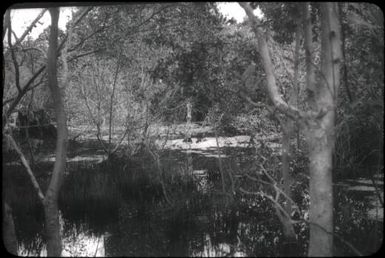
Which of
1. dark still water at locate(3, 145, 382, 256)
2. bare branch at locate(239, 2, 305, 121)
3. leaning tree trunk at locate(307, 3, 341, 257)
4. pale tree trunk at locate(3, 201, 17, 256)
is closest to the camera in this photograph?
leaning tree trunk at locate(307, 3, 341, 257)

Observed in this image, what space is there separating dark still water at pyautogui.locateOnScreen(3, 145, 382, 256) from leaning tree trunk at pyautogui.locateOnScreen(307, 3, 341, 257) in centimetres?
116

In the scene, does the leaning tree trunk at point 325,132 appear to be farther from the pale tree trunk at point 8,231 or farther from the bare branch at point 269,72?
the pale tree trunk at point 8,231

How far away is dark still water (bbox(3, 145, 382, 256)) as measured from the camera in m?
5.20

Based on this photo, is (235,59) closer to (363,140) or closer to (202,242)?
(202,242)

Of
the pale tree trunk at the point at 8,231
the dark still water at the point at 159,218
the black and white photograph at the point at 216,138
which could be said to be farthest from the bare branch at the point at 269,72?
the pale tree trunk at the point at 8,231

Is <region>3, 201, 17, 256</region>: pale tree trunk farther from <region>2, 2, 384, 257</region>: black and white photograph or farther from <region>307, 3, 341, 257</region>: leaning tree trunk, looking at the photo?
<region>307, 3, 341, 257</region>: leaning tree trunk

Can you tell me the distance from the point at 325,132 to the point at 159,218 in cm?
381

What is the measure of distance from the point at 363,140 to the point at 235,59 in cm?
596

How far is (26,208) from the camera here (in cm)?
675

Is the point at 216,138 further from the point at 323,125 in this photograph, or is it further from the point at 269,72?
the point at 323,125

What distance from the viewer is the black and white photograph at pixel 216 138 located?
3.51 meters

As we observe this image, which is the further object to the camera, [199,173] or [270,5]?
[199,173]

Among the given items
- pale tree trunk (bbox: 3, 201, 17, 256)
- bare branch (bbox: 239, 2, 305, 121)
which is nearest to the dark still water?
pale tree trunk (bbox: 3, 201, 17, 256)

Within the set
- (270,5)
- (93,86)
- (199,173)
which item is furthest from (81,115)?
(270,5)
